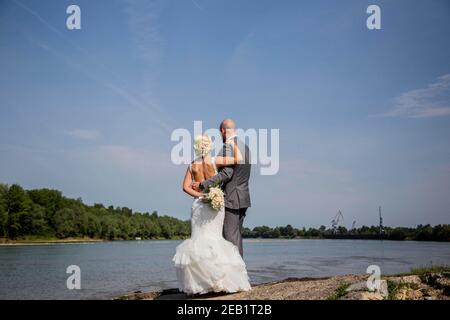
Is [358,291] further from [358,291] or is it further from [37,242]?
[37,242]

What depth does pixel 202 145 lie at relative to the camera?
991 cm

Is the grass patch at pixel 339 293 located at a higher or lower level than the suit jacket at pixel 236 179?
lower

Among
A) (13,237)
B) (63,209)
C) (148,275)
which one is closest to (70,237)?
(63,209)

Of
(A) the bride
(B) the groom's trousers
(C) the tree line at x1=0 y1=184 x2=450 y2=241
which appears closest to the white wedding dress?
(A) the bride

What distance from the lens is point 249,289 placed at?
995cm

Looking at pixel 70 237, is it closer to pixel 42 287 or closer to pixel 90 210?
pixel 90 210

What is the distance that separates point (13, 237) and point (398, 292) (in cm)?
9763

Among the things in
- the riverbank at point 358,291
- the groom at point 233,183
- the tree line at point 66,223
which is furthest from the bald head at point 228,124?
the tree line at point 66,223

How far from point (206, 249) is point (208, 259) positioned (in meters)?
0.20

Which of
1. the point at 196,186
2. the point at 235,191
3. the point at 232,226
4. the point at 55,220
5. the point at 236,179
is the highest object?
the point at 236,179

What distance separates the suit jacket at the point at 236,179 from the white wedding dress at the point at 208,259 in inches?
14.1

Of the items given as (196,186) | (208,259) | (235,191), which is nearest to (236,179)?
(235,191)

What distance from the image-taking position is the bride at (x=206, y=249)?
374 inches

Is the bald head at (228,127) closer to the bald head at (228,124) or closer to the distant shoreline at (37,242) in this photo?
the bald head at (228,124)
